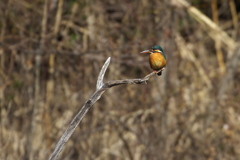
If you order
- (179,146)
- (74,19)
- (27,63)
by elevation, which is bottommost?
(179,146)

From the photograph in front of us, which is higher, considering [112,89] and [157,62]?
[157,62]

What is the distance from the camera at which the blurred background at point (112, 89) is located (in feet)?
17.6

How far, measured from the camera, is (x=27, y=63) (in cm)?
588

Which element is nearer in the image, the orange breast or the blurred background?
the orange breast

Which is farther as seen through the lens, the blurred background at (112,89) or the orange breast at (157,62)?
the blurred background at (112,89)

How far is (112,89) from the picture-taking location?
595 cm

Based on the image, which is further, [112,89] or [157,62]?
[112,89]

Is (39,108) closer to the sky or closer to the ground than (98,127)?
closer to the sky

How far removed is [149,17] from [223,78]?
A: 4.29ft

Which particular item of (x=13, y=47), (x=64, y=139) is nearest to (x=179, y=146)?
(x=13, y=47)

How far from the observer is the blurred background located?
5363mm

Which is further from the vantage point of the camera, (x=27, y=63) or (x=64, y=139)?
(x=27, y=63)

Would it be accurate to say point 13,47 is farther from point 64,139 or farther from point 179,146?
point 64,139

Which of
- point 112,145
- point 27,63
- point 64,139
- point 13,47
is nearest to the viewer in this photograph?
point 64,139
